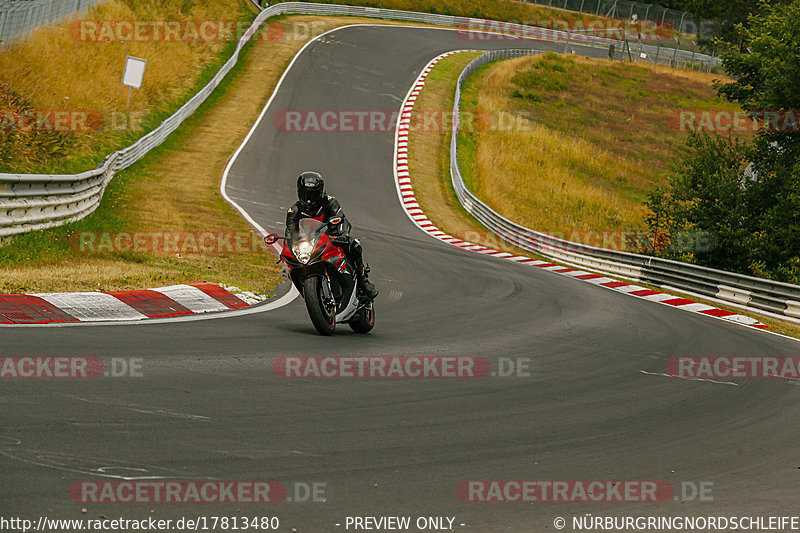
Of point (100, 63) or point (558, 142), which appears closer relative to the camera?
point (100, 63)

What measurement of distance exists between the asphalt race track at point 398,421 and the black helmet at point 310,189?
143 cm

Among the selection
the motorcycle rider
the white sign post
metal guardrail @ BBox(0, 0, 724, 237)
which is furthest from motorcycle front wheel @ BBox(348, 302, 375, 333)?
the white sign post

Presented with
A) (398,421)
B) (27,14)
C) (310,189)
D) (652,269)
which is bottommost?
(652,269)

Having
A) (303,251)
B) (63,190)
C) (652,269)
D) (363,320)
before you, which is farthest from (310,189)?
(652,269)

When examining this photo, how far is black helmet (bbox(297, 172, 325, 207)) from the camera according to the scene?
9.07 m

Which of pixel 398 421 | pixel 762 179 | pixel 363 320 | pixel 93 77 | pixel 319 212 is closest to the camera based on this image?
pixel 398 421

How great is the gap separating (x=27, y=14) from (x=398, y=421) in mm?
27959

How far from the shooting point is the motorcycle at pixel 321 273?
342 inches

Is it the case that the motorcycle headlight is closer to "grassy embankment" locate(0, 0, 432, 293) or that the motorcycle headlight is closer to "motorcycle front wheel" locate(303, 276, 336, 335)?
"motorcycle front wheel" locate(303, 276, 336, 335)

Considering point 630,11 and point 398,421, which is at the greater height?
point 630,11

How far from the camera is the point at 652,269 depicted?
70.2 ft

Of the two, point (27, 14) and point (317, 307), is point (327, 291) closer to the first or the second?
point (317, 307)

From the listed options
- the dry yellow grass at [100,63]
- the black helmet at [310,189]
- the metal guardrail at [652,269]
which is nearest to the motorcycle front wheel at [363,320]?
the black helmet at [310,189]

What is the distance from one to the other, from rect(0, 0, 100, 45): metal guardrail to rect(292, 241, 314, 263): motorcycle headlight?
21850 mm
